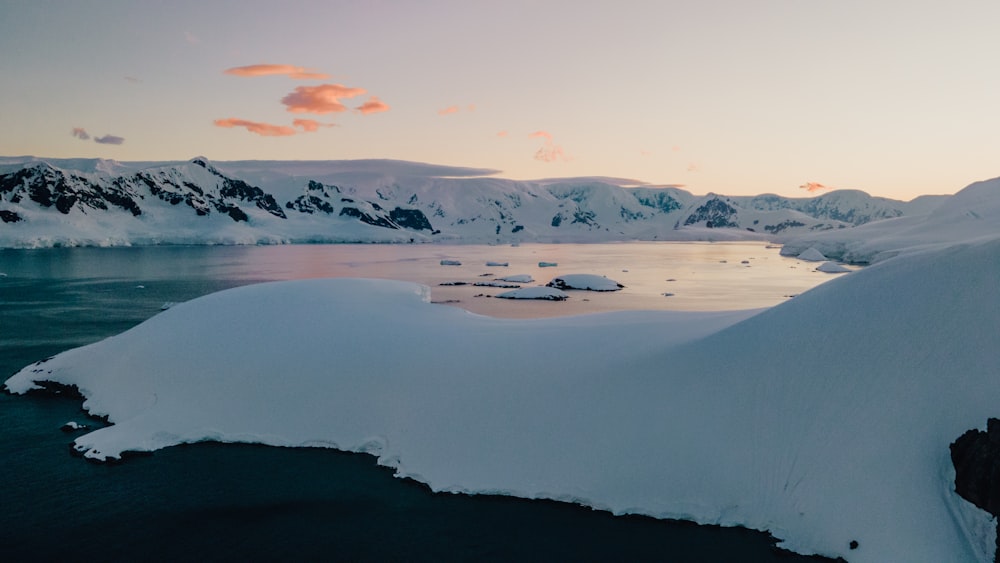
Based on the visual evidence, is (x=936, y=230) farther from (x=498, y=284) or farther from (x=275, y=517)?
(x=275, y=517)

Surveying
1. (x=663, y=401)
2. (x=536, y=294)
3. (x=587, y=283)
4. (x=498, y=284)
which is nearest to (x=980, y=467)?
(x=663, y=401)

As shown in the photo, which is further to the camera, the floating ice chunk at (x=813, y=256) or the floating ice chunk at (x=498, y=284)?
the floating ice chunk at (x=813, y=256)

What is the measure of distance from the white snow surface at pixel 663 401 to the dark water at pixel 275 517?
608 millimetres

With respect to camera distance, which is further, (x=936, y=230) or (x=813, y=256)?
(x=813, y=256)

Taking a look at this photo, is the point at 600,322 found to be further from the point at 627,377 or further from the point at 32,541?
the point at 32,541

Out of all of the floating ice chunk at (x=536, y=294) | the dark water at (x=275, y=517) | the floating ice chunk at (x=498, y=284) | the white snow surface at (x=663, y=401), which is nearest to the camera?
the dark water at (x=275, y=517)

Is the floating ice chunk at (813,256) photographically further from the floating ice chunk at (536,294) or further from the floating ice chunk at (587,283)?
the floating ice chunk at (536,294)

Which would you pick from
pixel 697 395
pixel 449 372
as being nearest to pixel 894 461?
pixel 697 395

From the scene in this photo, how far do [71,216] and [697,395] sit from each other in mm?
184226

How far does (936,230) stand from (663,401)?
9323cm

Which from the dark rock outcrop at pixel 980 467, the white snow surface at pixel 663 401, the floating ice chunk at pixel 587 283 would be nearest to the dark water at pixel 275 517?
the white snow surface at pixel 663 401

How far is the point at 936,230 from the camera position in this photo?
86000 mm

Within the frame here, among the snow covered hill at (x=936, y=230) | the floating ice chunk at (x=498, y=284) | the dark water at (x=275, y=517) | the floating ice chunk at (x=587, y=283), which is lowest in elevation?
the dark water at (x=275, y=517)

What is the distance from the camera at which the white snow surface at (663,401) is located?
12211mm
